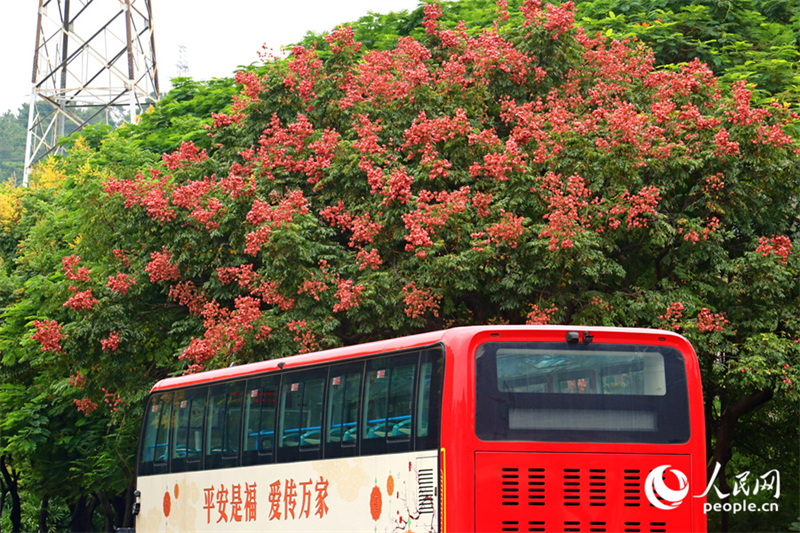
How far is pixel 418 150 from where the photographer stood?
1712 cm

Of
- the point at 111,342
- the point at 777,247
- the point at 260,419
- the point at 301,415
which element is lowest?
the point at 260,419

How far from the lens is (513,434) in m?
10.4

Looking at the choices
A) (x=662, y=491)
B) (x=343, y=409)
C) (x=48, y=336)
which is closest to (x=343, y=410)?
(x=343, y=409)

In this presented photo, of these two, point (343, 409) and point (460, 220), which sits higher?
point (460, 220)

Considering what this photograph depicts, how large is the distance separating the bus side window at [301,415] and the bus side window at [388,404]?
1001 millimetres

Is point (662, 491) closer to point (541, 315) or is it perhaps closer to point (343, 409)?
point (343, 409)

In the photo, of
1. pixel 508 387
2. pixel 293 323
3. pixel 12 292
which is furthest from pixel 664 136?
pixel 12 292

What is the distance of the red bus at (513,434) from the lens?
1040 centimetres

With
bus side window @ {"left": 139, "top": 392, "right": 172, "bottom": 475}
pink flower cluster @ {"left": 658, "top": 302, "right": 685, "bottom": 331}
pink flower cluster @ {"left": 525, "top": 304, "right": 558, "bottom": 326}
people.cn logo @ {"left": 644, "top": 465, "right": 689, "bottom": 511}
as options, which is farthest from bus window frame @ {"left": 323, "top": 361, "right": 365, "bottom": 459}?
pink flower cluster @ {"left": 658, "top": 302, "right": 685, "bottom": 331}

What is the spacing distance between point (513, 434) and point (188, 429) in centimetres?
677

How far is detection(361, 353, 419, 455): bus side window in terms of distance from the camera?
11.2 metres

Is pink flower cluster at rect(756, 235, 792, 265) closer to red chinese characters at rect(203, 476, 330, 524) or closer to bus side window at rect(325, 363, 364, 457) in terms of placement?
bus side window at rect(325, 363, 364, 457)

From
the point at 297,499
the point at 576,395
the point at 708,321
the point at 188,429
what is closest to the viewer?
the point at 576,395

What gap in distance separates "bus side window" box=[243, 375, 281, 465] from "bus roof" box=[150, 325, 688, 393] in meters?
0.19
